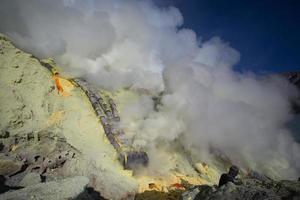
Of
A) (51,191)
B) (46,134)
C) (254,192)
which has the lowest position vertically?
(51,191)

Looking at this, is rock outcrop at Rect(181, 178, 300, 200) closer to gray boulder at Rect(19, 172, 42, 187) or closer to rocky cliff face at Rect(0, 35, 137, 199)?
rocky cliff face at Rect(0, 35, 137, 199)

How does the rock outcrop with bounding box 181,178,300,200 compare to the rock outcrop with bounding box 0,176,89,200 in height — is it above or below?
above

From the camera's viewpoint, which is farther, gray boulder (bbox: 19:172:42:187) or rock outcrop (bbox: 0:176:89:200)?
gray boulder (bbox: 19:172:42:187)

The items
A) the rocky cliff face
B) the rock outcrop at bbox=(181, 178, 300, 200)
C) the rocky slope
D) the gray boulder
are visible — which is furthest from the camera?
the rocky cliff face

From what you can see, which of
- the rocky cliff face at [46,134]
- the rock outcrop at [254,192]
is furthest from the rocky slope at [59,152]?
the rock outcrop at [254,192]

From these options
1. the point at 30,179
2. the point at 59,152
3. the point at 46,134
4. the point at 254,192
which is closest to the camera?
the point at 254,192

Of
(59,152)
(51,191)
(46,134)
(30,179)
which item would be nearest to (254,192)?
(51,191)

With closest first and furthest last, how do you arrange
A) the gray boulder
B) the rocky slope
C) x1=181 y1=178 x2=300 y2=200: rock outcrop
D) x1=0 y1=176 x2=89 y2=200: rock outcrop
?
x1=181 y1=178 x2=300 y2=200: rock outcrop, x1=0 y1=176 x2=89 y2=200: rock outcrop, the gray boulder, the rocky slope

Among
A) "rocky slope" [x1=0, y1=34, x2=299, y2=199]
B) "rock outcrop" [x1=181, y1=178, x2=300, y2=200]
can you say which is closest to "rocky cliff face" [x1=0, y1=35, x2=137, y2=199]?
"rocky slope" [x1=0, y1=34, x2=299, y2=199]

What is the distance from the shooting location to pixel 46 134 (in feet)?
36.9

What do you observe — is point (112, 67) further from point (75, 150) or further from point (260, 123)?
point (260, 123)

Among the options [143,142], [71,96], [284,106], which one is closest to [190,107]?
[143,142]

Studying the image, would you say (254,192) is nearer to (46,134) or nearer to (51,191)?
(51,191)

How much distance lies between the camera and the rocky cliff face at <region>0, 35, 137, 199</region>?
9531 millimetres
